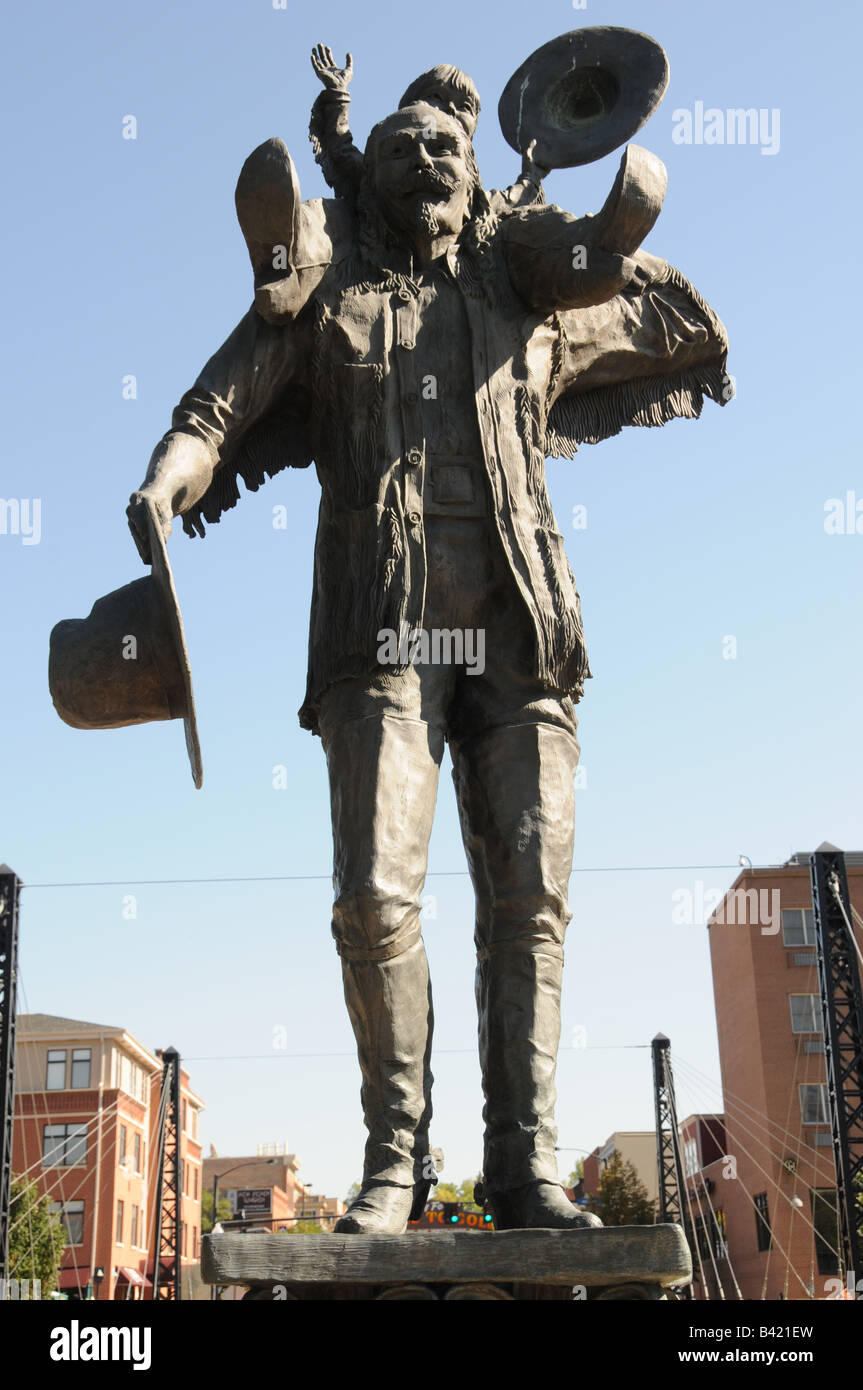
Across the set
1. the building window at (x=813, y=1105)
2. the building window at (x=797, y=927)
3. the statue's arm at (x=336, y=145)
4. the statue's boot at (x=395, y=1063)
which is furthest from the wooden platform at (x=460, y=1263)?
the building window at (x=797, y=927)

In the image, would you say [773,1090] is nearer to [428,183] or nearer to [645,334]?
[645,334]

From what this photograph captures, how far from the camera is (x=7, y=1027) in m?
19.9

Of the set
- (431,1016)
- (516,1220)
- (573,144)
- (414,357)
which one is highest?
(573,144)

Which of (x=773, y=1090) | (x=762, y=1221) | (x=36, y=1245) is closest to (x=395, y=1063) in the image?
(x=36, y=1245)

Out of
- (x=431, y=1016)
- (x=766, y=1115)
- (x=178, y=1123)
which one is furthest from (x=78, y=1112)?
(x=431, y=1016)

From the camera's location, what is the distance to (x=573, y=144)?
196 inches

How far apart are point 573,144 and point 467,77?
0.45 meters

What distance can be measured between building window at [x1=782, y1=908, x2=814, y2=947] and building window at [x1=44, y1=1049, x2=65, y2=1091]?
27437 mm

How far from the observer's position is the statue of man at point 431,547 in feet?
12.9

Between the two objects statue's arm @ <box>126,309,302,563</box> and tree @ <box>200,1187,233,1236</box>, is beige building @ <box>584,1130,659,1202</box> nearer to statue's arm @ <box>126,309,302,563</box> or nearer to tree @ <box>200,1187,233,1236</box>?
tree @ <box>200,1187,233,1236</box>

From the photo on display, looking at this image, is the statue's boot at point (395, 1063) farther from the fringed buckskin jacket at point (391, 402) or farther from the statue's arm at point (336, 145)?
the statue's arm at point (336, 145)

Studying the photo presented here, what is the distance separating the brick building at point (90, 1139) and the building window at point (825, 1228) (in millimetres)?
21432

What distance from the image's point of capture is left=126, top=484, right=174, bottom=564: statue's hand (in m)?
3.91
